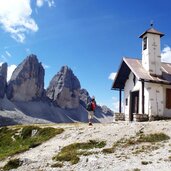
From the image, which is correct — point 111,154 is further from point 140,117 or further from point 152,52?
point 152,52

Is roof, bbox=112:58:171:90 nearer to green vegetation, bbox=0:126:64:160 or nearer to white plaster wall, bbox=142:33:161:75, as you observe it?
white plaster wall, bbox=142:33:161:75

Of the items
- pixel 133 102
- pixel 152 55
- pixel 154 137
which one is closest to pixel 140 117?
pixel 133 102

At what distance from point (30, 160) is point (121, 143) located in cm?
605

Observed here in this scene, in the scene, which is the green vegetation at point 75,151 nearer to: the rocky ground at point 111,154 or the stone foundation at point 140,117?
the rocky ground at point 111,154

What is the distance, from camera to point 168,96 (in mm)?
37062

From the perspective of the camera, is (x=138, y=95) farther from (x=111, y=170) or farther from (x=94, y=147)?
(x=111, y=170)

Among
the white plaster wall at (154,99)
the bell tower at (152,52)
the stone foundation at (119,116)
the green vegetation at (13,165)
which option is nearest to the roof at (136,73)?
the bell tower at (152,52)

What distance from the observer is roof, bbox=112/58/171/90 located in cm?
3616

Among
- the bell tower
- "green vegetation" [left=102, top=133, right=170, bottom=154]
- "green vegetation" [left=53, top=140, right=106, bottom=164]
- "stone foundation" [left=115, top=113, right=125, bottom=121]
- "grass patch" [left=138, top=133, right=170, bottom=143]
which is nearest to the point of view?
"green vegetation" [left=53, top=140, right=106, bottom=164]

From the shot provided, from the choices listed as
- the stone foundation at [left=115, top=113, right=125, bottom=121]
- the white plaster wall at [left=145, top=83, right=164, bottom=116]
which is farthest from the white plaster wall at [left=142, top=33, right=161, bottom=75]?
the stone foundation at [left=115, top=113, right=125, bottom=121]

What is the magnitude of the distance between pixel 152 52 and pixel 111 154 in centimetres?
2201

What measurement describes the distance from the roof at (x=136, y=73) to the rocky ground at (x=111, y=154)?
11.4 meters

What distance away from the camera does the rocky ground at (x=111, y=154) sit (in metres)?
15.7

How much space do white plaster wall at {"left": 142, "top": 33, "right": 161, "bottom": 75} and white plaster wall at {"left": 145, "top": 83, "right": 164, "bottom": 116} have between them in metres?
1.97
